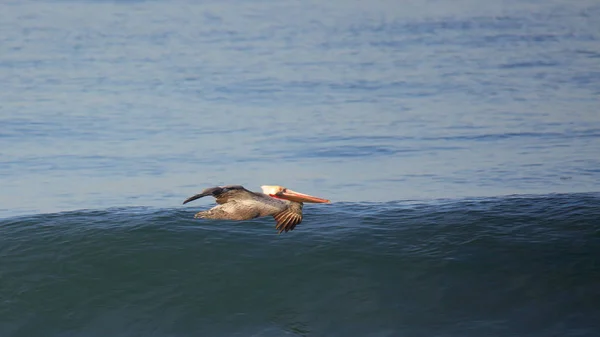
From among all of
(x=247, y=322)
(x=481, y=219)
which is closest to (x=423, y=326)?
(x=247, y=322)

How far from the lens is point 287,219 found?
1120 cm

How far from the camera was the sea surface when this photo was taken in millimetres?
13766

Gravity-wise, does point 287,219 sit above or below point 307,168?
below

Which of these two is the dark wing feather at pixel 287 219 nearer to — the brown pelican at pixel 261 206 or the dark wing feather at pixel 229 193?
the brown pelican at pixel 261 206

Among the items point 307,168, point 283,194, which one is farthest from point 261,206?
point 307,168

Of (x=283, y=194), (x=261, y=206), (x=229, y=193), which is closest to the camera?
(x=229, y=193)

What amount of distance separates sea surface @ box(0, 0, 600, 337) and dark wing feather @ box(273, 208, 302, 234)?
2.25 m

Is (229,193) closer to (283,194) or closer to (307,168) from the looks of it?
(283,194)

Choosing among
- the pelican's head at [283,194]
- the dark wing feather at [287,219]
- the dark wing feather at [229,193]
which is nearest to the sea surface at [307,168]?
the pelican's head at [283,194]

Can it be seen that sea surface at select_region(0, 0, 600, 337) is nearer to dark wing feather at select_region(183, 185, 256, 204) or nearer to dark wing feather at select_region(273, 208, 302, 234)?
dark wing feather at select_region(273, 208, 302, 234)

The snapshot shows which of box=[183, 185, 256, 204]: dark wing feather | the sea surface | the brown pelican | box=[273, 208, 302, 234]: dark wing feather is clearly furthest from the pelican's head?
the sea surface

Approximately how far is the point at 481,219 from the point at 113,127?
1063 centimetres

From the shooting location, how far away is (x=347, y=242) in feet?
51.8

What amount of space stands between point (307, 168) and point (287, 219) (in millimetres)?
9108
